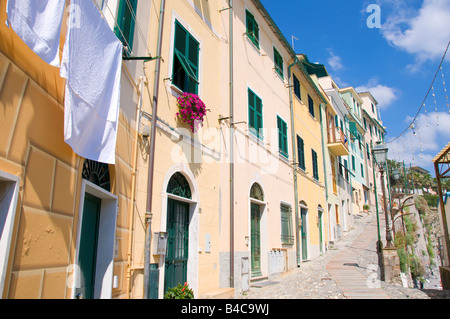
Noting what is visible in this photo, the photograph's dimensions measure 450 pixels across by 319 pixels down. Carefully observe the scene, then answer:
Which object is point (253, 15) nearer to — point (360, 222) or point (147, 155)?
point (147, 155)

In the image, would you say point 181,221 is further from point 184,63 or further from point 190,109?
point 184,63

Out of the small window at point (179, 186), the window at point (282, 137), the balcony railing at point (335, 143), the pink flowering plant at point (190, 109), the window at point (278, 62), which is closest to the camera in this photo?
the small window at point (179, 186)

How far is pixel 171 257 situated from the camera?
21.7ft

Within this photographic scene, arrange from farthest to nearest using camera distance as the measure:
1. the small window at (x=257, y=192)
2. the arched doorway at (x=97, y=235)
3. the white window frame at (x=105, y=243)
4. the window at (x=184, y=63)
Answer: the small window at (x=257, y=192)
the window at (x=184, y=63)
the white window frame at (x=105, y=243)
the arched doorway at (x=97, y=235)

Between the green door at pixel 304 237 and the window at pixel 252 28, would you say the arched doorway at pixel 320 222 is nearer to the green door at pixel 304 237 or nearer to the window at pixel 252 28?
the green door at pixel 304 237

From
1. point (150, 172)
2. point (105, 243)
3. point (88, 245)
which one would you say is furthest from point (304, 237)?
point (88, 245)

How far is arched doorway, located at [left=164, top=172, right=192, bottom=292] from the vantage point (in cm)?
660

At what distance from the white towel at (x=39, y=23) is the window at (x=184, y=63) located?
4.55 meters

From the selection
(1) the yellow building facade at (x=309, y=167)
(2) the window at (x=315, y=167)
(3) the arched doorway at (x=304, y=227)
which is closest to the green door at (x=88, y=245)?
(1) the yellow building facade at (x=309, y=167)

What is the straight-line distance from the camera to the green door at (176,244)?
21.6 feet

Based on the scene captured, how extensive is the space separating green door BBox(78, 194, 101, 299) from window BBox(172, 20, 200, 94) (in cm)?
356

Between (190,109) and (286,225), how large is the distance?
7149mm

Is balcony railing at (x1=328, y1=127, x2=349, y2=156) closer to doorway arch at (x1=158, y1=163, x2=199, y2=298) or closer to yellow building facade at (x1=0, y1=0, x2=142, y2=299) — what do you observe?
doorway arch at (x1=158, y1=163, x2=199, y2=298)
